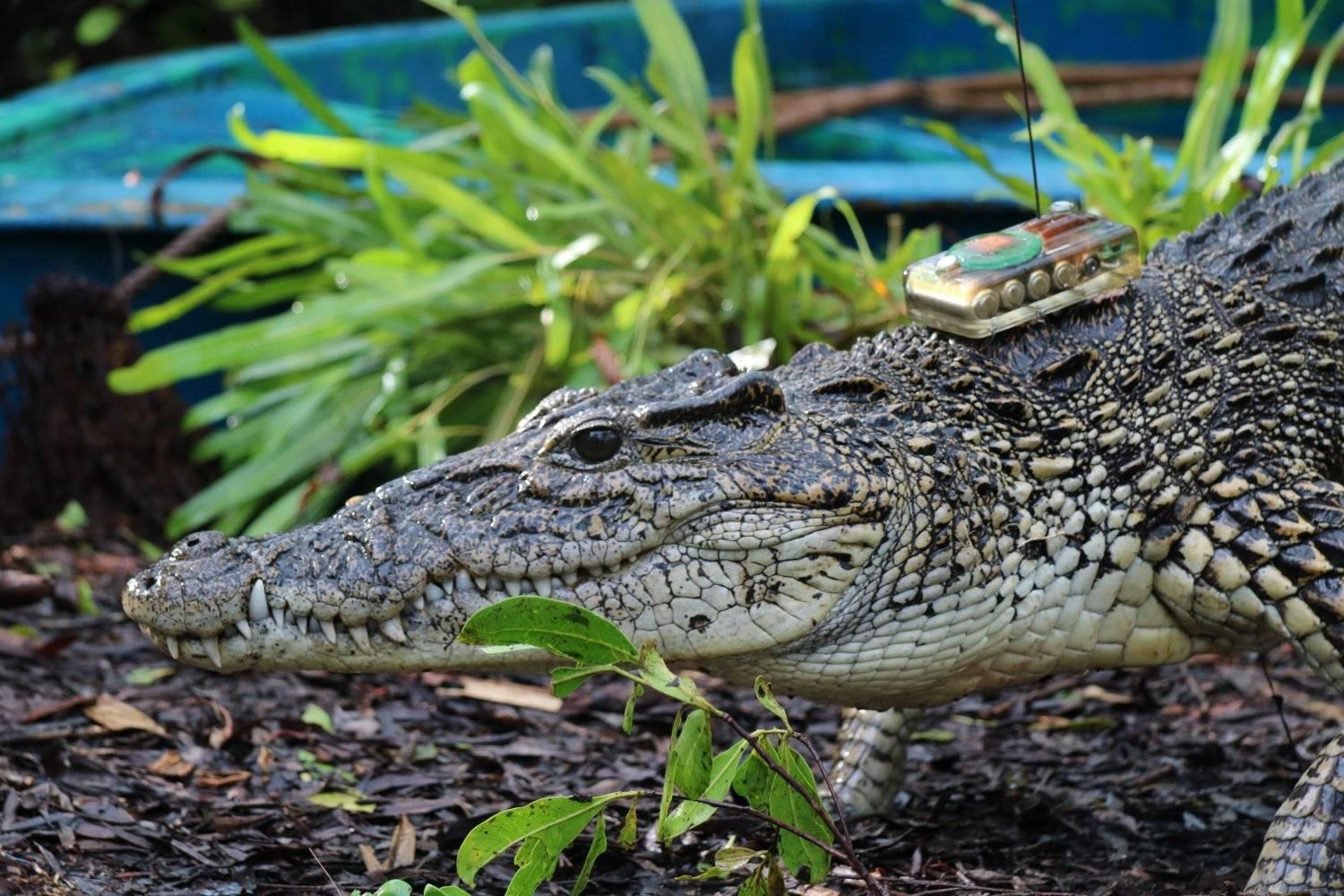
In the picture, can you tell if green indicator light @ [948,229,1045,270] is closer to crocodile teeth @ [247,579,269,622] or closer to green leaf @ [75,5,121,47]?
crocodile teeth @ [247,579,269,622]

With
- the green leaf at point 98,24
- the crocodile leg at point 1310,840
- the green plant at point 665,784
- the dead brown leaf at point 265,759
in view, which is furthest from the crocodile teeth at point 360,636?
the green leaf at point 98,24

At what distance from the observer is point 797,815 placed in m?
2.31

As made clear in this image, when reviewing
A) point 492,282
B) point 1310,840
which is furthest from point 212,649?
point 492,282

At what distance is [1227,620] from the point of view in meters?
2.67

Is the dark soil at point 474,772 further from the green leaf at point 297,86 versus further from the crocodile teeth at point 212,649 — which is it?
the green leaf at point 297,86

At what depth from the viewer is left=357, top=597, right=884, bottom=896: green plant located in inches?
84.7

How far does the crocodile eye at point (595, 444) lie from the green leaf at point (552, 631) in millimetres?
424

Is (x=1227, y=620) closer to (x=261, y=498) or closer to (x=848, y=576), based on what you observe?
(x=848, y=576)

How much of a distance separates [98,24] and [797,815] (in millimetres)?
9410

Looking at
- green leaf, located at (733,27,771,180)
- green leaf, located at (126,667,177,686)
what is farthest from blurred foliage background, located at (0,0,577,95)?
green leaf, located at (126,667,177,686)

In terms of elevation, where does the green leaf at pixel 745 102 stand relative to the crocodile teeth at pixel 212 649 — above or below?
above

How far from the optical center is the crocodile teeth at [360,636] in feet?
7.93

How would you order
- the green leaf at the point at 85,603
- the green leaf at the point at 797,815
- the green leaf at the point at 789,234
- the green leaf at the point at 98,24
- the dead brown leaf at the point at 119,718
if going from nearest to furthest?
the green leaf at the point at 797,815
the dead brown leaf at the point at 119,718
the green leaf at the point at 85,603
the green leaf at the point at 789,234
the green leaf at the point at 98,24

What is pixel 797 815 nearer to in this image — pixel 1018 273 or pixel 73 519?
pixel 1018 273
